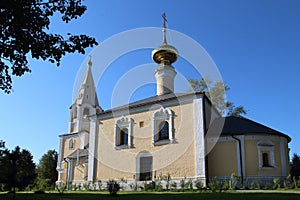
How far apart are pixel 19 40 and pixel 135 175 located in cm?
1213

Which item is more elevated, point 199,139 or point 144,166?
point 199,139

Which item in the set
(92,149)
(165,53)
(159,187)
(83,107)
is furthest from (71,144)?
(159,187)

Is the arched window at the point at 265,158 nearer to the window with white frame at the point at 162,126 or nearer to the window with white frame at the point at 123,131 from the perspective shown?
the window with white frame at the point at 162,126

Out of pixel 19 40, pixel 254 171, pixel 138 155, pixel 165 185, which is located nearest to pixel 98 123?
pixel 138 155

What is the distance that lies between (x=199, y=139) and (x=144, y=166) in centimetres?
416

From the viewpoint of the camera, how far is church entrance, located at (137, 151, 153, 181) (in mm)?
17689

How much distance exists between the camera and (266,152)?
16.3 m

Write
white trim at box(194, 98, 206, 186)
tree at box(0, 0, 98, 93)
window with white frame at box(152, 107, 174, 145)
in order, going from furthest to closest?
window with white frame at box(152, 107, 174, 145), white trim at box(194, 98, 206, 186), tree at box(0, 0, 98, 93)

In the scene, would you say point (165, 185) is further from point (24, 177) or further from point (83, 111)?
point (24, 177)

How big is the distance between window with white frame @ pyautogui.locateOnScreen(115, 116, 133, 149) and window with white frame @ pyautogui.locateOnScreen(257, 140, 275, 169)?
811cm

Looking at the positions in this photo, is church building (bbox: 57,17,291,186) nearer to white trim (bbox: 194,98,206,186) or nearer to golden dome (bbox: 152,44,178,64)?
white trim (bbox: 194,98,206,186)

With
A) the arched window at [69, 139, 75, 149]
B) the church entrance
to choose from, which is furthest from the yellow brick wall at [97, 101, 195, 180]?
the arched window at [69, 139, 75, 149]

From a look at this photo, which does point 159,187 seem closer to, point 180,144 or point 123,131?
point 180,144

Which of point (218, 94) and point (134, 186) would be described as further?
point (218, 94)
